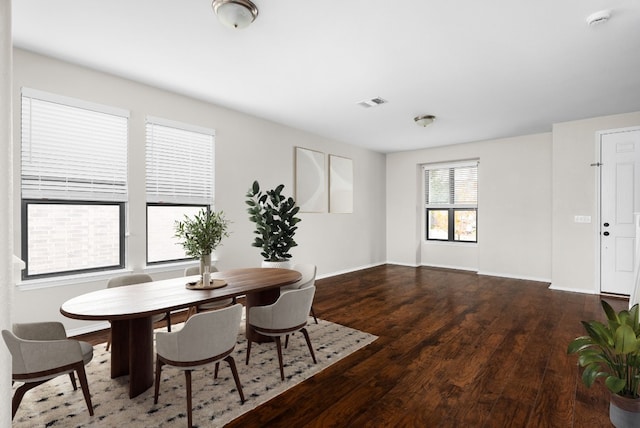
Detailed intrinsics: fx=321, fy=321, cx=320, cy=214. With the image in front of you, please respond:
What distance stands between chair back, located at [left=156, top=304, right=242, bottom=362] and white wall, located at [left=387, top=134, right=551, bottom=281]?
6.23m

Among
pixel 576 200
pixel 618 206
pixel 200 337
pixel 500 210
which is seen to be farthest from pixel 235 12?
pixel 500 210

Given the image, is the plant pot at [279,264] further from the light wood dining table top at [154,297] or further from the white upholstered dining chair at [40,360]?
the white upholstered dining chair at [40,360]

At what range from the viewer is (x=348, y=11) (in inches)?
96.5

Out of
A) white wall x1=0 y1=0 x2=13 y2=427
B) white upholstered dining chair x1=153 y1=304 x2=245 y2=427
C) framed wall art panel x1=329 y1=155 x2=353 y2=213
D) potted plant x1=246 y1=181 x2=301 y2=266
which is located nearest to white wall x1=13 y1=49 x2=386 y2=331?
framed wall art panel x1=329 y1=155 x2=353 y2=213

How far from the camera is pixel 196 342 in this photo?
1990mm

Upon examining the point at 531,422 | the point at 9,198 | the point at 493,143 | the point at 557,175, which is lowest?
the point at 531,422

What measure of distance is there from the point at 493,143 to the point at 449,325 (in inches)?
177

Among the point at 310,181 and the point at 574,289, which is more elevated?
the point at 310,181

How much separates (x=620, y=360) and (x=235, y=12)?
3.40 metres

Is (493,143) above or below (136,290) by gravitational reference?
above

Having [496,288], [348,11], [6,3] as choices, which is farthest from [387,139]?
[6,3]

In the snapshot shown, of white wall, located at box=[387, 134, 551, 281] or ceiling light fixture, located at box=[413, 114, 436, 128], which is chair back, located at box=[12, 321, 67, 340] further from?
white wall, located at box=[387, 134, 551, 281]

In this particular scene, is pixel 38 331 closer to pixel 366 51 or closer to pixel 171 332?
pixel 171 332

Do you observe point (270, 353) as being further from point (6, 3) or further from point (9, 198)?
point (6, 3)
